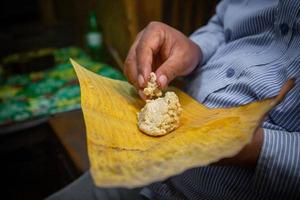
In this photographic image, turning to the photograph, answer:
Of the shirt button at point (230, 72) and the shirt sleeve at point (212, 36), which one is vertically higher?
the shirt sleeve at point (212, 36)

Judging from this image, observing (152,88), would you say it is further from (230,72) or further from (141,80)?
(230,72)

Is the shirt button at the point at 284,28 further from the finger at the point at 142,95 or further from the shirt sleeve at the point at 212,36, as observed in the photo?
the finger at the point at 142,95

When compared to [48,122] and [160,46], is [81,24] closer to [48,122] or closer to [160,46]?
[48,122]

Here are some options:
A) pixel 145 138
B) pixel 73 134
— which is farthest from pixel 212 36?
pixel 73 134

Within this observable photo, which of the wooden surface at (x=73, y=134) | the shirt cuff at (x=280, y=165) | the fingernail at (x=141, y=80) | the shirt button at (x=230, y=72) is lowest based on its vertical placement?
the wooden surface at (x=73, y=134)

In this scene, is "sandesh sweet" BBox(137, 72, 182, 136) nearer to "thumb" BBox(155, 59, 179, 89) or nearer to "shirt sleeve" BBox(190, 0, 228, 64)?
"thumb" BBox(155, 59, 179, 89)

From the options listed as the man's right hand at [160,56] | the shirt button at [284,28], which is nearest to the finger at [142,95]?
the man's right hand at [160,56]
